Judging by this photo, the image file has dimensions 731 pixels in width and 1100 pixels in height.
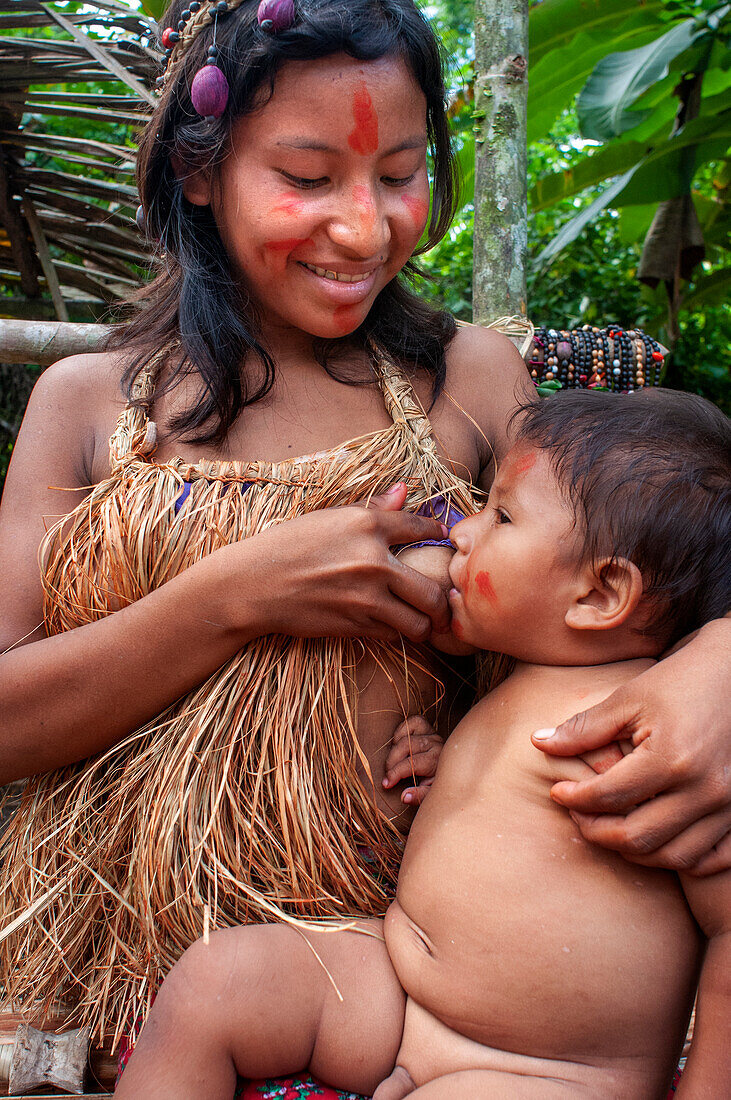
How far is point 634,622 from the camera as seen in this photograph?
4.15 feet

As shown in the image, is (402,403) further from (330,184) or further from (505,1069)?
(505,1069)

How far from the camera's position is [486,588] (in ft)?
4.31

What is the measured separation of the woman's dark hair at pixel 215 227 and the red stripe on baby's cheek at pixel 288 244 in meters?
0.20

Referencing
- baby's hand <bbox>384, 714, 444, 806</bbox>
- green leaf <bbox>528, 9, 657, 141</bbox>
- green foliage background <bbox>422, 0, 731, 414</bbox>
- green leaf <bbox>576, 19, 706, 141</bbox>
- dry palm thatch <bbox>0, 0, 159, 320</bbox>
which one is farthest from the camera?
green foliage background <bbox>422, 0, 731, 414</bbox>

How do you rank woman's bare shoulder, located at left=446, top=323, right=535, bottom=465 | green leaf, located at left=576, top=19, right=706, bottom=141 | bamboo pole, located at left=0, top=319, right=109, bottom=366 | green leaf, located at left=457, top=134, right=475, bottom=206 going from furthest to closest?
1. green leaf, located at left=457, top=134, right=475, bottom=206
2. green leaf, located at left=576, top=19, right=706, bottom=141
3. bamboo pole, located at left=0, top=319, right=109, bottom=366
4. woman's bare shoulder, located at left=446, top=323, right=535, bottom=465

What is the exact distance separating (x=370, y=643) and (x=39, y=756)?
0.56 metres

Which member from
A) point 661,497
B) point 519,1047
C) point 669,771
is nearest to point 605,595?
point 661,497

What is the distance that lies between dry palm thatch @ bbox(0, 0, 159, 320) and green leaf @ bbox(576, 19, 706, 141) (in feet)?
4.94

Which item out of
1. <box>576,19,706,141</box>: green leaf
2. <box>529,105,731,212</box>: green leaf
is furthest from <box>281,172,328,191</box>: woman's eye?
<box>529,105,731,212</box>: green leaf

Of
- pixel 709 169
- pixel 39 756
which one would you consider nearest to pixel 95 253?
pixel 39 756

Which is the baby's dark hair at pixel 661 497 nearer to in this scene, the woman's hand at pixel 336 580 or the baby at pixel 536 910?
the baby at pixel 536 910

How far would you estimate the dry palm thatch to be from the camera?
2713 mm

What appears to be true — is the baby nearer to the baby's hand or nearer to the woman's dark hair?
the baby's hand

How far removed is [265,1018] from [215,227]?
1.37m
